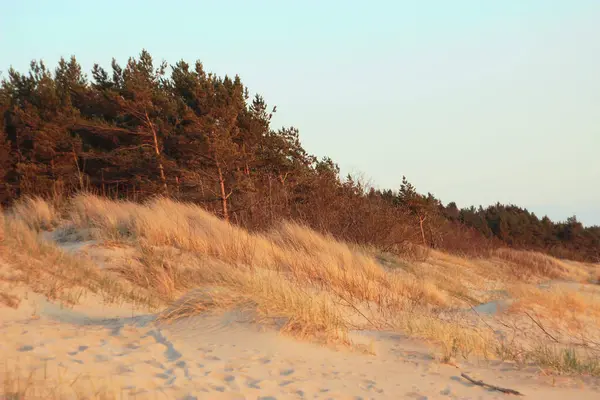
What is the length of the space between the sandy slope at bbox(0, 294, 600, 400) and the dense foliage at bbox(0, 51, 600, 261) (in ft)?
31.9

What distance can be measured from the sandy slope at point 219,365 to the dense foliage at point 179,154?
9720 millimetres

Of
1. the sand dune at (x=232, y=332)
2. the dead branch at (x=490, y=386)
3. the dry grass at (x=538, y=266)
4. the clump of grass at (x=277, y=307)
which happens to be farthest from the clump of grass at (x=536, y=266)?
the dead branch at (x=490, y=386)

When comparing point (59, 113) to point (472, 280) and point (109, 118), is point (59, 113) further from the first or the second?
point (472, 280)

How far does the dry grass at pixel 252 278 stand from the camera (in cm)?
522

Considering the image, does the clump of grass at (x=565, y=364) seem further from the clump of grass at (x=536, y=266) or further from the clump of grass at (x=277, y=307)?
the clump of grass at (x=536, y=266)

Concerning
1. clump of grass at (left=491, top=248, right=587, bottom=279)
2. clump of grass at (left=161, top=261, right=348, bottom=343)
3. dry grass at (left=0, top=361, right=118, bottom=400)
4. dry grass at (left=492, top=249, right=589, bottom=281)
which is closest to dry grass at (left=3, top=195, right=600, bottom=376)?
clump of grass at (left=161, top=261, right=348, bottom=343)

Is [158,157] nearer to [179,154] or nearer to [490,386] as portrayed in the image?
[179,154]

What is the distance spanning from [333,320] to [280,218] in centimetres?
969

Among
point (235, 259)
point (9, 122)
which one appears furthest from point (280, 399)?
point (9, 122)

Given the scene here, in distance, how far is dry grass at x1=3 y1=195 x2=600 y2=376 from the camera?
5.22 m

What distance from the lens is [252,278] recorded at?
6160 mm

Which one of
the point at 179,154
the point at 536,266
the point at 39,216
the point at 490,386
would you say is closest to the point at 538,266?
the point at 536,266

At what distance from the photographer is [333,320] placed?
5.11m

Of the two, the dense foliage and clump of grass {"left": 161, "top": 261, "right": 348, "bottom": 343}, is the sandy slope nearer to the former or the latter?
clump of grass {"left": 161, "top": 261, "right": 348, "bottom": 343}
